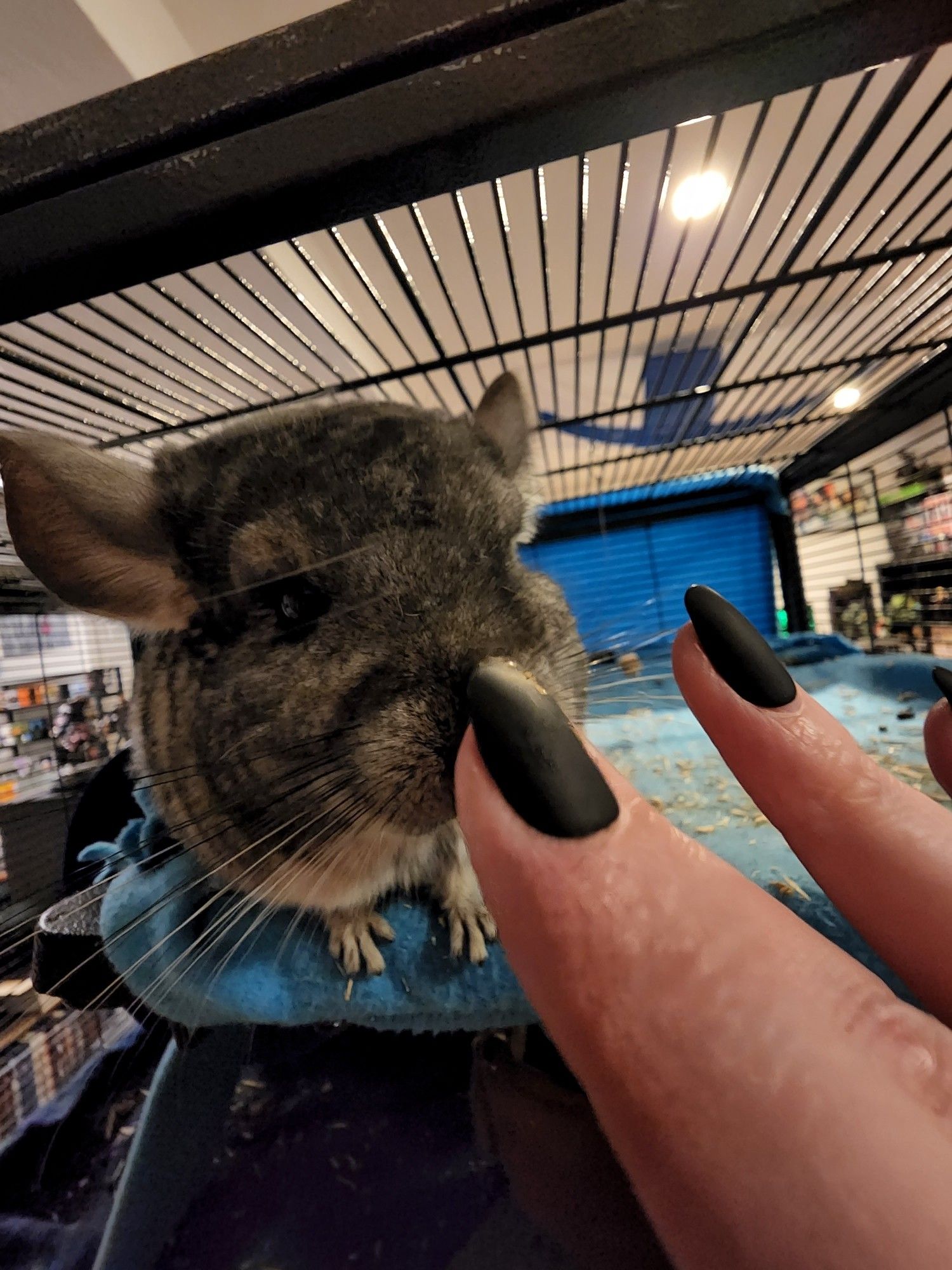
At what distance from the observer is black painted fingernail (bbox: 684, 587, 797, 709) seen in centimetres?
35

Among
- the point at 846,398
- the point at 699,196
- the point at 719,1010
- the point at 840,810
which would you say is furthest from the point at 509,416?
the point at 846,398

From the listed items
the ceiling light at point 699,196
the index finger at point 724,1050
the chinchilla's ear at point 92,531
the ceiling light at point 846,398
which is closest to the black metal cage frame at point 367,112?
the chinchilla's ear at point 92,531

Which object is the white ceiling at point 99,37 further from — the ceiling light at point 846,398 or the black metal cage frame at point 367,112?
the ceiling light at point 846,398

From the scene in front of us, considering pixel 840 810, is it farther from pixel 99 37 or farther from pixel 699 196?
pixel 99 37

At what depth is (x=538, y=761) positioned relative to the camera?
9.1 inches

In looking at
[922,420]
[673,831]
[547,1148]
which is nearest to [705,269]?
[922,420]

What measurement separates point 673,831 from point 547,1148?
15.2 inches

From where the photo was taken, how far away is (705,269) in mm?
879

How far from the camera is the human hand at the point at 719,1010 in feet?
0.50

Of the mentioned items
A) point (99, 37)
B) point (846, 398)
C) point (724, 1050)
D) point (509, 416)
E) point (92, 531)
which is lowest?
point (724, 1050)

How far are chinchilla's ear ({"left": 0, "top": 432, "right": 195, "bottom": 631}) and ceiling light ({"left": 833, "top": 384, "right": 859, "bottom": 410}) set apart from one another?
1360 mm

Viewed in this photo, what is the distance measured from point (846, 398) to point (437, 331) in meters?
0.95

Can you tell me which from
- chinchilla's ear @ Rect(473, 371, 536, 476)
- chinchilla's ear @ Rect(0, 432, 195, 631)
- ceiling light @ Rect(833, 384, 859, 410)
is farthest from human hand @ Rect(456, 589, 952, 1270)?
ceiling light @ Rect(833, 384, 859, 410)

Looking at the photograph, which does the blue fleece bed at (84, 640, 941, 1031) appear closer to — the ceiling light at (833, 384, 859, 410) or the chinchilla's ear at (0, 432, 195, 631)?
the chinchilla's ear at (0, 432, 195, 631)
